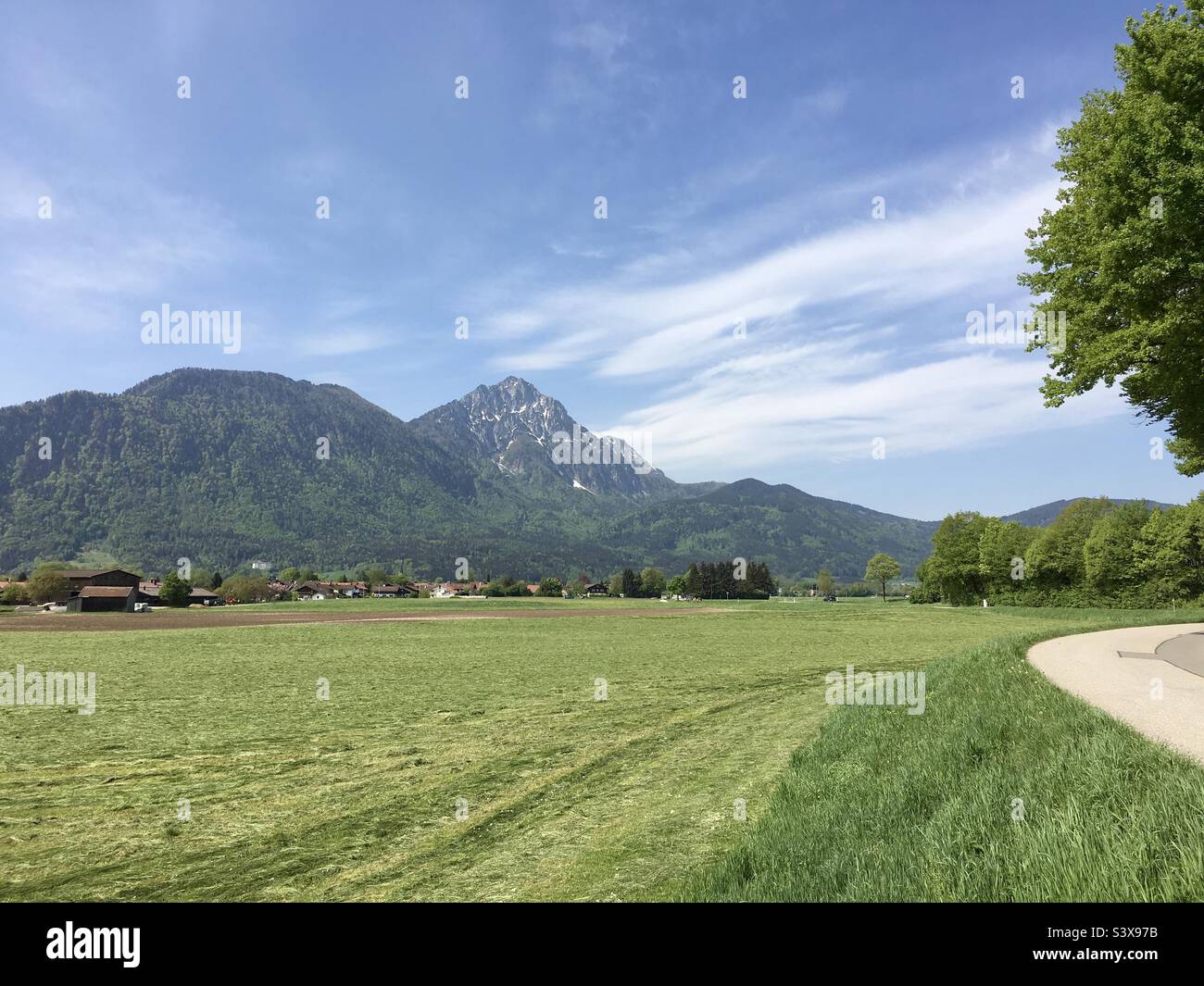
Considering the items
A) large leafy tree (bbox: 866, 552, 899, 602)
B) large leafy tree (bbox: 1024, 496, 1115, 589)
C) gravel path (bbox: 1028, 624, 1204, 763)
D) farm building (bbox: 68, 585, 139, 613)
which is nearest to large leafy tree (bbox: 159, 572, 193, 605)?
farm building (bbox: 68, 585, 139, 613)

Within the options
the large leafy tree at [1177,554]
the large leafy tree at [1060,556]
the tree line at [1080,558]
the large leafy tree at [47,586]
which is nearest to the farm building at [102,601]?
the large leafy tree at [47,586]

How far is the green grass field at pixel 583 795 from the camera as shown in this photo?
6629 mm

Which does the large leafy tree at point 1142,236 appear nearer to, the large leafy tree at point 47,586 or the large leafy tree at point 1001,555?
the large leafy tree at point 1001,555

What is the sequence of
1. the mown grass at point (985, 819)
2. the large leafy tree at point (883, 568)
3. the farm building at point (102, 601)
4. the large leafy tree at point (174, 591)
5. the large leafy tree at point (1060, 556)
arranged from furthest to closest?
the large leafy tree at point (883, 568)
the large leafy tree at point (174, 591)
the farm building at point (102, 601)
the large leafy tree at point (1060, 556)
the mown grass at point (985, 819)

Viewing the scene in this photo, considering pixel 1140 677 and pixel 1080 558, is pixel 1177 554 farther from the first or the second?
pixel 1140 677

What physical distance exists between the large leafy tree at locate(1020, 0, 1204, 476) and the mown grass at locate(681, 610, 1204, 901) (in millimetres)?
13120

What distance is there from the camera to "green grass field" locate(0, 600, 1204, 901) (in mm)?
6629

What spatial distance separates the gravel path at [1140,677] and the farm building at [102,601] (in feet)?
477

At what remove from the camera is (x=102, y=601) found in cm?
12444

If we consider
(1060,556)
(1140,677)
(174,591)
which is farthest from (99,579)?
(1060,556)

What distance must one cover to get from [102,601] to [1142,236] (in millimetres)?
155967
